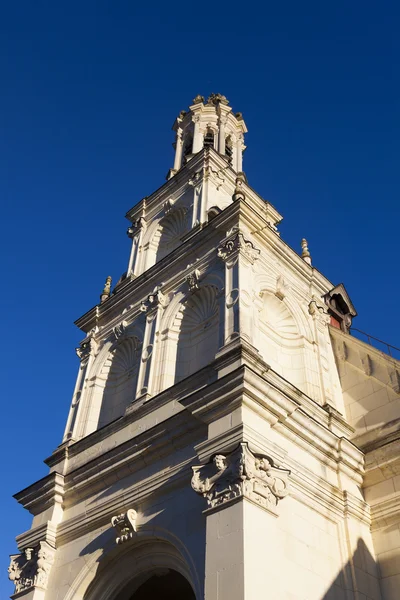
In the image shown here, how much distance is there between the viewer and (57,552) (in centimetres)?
1725

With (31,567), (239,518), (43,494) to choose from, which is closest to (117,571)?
(31,567)

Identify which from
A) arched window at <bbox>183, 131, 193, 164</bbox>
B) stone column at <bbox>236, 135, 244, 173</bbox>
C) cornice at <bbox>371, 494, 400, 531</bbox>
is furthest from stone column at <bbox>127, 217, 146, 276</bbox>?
cornice at <bbox>371, 494, 400, 531</bbox>

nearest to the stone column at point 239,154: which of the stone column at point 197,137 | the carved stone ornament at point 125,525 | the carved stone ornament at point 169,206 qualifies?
the stone column at point 197,137

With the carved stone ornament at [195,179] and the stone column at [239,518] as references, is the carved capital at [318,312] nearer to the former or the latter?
the carved stone ornament at [195,179]

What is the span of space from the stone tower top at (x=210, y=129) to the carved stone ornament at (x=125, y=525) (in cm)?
1804

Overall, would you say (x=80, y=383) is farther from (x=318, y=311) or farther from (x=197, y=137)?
(x=197, y=137)

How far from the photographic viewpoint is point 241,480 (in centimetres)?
1247

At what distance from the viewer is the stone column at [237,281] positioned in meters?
16.1

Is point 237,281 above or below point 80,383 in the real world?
below

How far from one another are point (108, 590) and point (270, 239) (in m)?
11.0

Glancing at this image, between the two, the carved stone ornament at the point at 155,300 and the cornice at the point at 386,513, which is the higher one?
the carved stone ornament at the point at 155,300

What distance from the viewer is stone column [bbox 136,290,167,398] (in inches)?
718

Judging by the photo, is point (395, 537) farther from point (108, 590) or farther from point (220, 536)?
point (108, 590)

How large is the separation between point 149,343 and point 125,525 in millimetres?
5842
